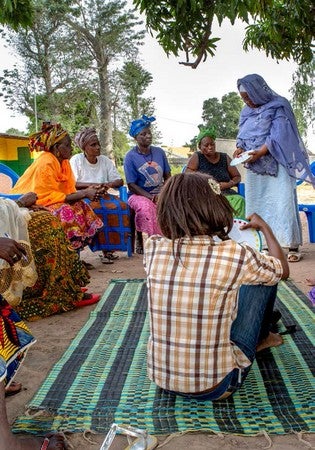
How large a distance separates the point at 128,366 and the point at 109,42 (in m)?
24.3

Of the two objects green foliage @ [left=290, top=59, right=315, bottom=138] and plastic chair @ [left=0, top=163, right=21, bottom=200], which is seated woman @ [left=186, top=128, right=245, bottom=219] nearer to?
plastic chair @ [left=0, top=163, right=21, bottom=200]

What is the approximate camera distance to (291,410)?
2.21m

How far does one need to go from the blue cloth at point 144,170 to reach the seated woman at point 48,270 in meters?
1.97

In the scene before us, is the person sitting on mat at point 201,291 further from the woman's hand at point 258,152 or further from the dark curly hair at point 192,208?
the woman's hand at point 258,152

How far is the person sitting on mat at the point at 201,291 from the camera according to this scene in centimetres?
195

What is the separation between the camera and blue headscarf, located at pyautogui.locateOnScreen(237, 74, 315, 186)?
16.6ft

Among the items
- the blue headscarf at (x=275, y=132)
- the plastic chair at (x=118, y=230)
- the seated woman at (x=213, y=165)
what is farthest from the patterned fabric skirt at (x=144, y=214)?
the blue headscarf at (x=275, y=132)

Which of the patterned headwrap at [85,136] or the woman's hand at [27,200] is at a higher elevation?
the patterned headwrap at [85,136]

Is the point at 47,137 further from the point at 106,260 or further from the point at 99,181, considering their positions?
the point at 106,260

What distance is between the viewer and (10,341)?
190 centimetres

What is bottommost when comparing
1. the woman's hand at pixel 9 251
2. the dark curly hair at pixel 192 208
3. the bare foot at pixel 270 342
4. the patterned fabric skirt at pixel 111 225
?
the bare foot at pixel 270 342

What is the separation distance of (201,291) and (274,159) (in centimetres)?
349

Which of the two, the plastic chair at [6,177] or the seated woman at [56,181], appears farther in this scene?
the plastic chair at [6,177]

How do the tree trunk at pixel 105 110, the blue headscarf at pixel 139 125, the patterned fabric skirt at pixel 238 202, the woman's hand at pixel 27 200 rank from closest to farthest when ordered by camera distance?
the woman's hand at pixel 27 200 < the patterned fabric skirt at pixel 238 202 < the blue headscarf at pixel 139 125 < the tree trunk at pixel 105 110
